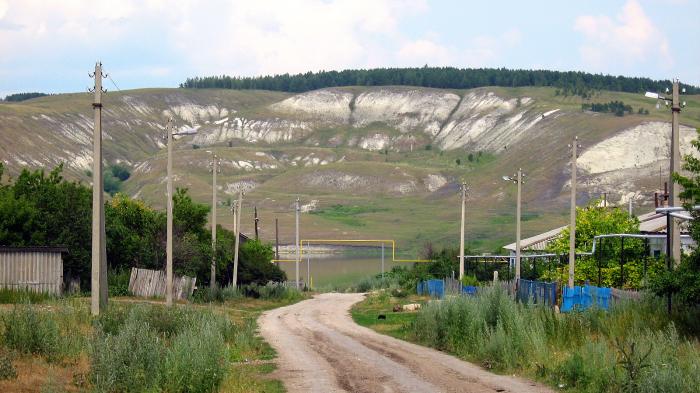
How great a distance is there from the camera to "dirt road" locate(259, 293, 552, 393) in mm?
18234

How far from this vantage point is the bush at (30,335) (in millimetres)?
19031

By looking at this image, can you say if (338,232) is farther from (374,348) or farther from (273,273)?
(374,348)

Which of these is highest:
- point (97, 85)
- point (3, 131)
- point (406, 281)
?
point (3, 131)

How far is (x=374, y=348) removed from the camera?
85.4 ft

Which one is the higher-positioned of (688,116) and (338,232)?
→ (688,116)

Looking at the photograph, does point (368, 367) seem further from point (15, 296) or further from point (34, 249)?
point (34, 249)

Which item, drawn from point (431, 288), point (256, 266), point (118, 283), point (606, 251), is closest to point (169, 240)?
point (118, 283)

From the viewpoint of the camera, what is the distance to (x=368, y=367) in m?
21.2

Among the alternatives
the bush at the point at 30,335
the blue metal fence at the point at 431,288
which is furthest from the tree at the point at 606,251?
the bush at the point at 30,335

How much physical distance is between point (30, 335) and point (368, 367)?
6371mm

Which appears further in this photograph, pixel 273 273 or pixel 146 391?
pixel 273 273

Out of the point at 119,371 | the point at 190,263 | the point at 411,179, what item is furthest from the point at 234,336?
the point at 411,179

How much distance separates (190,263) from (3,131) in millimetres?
153557

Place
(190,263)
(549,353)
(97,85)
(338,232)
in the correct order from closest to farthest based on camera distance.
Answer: (549,353) < (97,85) < (190,263) < (338,232)
